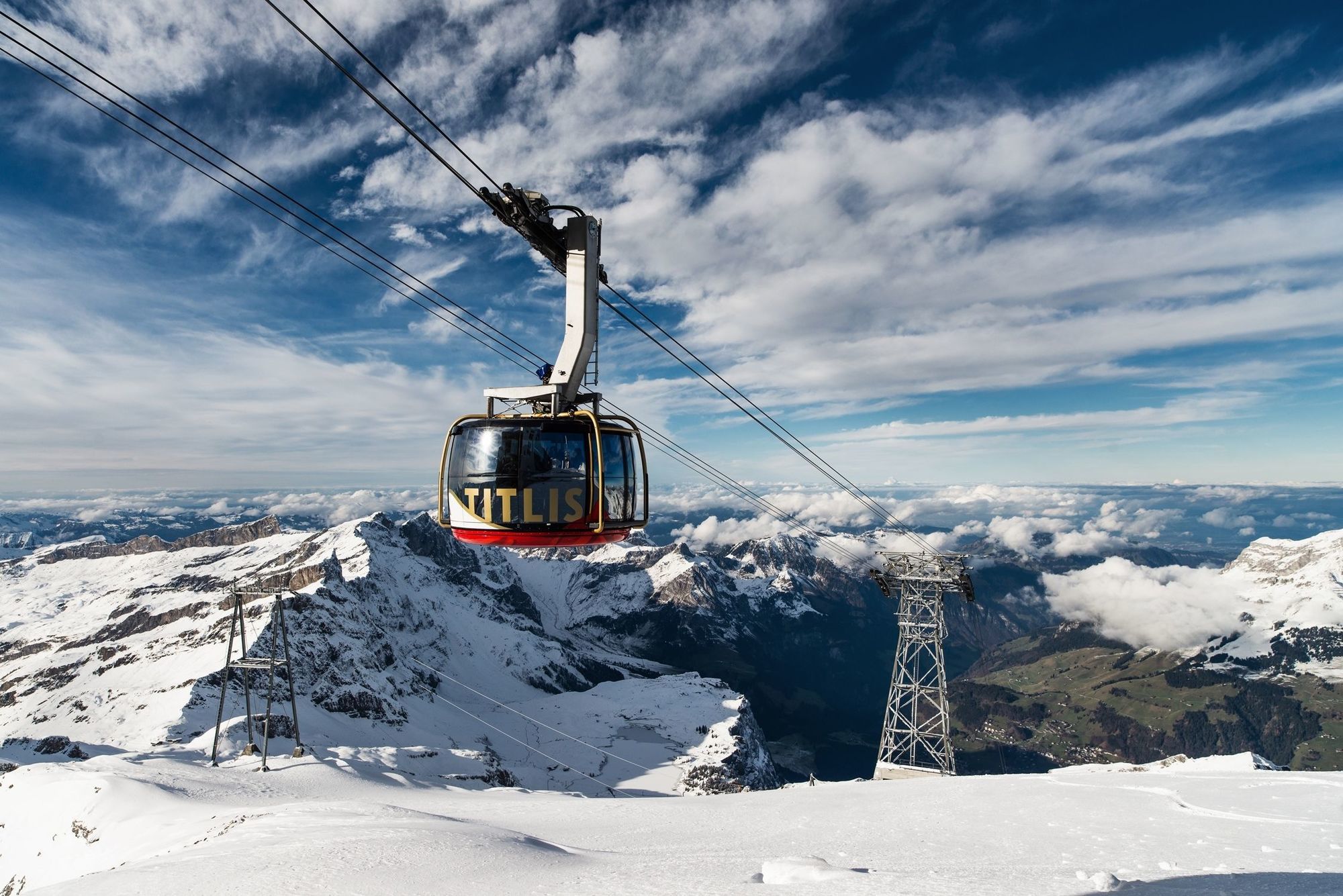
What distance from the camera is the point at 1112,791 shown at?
17062mm

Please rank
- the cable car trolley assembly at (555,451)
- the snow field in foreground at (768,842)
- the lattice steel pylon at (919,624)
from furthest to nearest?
1. the lattice steel pylon at (919,624)
2. the cable car trolley assembly at (555,451)
3. the snow field in foreground at (768,842)

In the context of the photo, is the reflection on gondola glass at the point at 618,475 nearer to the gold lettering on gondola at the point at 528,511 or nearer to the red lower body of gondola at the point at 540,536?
the red lower body of gondola at the point at 540,536

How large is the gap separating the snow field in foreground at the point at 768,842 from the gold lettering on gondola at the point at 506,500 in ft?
23.3

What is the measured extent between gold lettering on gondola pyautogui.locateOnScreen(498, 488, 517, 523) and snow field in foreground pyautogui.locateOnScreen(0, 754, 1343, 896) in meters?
7.09

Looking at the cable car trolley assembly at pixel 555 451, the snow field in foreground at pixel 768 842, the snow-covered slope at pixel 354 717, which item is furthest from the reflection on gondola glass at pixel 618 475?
the snow-covered slope at pixel 354 717

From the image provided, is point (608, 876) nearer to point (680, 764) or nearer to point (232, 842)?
point (232, 842)

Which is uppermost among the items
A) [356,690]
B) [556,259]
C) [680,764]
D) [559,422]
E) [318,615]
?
[556,259]

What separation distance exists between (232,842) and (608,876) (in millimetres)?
12108

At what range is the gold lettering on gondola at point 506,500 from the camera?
45.7ft

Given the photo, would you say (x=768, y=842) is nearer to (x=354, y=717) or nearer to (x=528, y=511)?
(x=528, y=511)

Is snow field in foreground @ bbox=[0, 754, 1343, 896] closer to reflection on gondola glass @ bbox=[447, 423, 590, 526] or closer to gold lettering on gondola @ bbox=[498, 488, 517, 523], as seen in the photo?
gold lettering on gondola @ bbox=[498, 488, 517, 523]

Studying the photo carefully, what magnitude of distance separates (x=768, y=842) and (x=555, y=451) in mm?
10809

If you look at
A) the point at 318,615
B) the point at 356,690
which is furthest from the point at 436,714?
the point at 318,615

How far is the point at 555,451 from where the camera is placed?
14141 mm
